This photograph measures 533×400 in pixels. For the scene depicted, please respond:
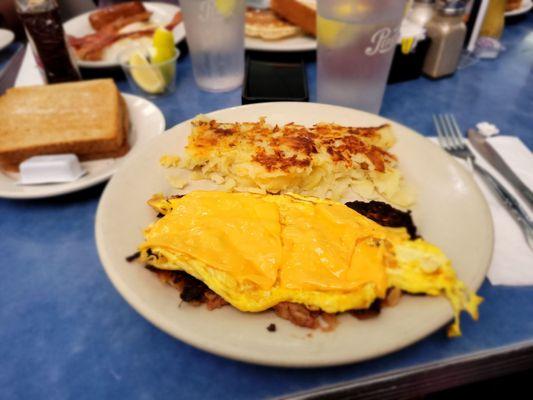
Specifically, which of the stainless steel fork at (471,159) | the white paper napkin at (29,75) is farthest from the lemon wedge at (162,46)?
the stainless steel fork at (471,159)

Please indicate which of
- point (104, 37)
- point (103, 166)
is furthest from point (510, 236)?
point (104, 37)

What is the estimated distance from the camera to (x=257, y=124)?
1383mm

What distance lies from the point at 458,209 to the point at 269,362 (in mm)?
671

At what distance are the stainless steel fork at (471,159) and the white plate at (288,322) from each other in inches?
8.7

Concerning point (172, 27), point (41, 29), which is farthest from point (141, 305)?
point (172, 27)

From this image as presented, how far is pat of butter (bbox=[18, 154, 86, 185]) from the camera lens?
1.28 meters

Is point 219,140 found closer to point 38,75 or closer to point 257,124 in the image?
point 257,124

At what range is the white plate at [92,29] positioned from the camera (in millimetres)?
1999

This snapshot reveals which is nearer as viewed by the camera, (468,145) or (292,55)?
(468,145)

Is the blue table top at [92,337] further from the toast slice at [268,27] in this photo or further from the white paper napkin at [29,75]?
the toast slice at [268,27]

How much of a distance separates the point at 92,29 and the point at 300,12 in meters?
1.40

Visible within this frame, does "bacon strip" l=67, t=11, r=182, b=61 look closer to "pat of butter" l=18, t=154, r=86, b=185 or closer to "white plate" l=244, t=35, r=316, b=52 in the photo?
"white plate" l=244, t=35, r=316, b=52

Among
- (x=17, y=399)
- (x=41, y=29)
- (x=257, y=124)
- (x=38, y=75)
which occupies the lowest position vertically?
(x=17, y=399)

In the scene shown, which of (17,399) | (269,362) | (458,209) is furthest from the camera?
(458,209)
